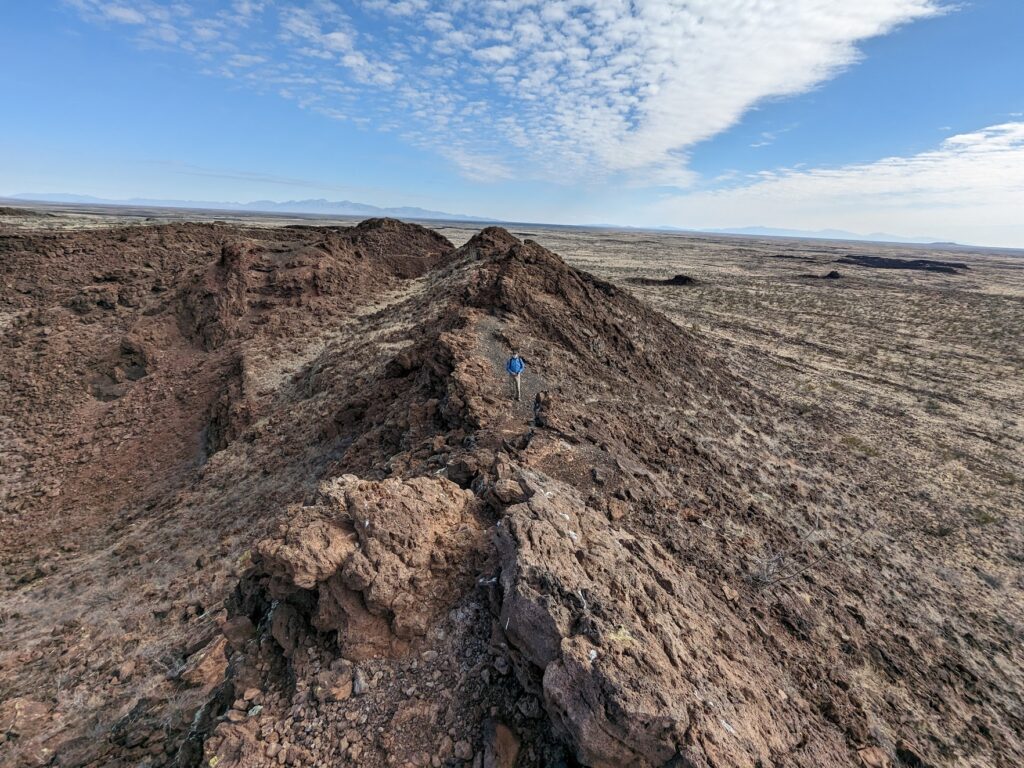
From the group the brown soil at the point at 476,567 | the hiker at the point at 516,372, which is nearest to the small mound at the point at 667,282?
the brown soil at the point at 476,567

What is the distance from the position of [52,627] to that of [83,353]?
41.6 feet

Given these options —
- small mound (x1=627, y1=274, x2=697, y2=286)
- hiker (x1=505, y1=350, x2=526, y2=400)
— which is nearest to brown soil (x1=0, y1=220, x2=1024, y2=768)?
hiker (x1=505, y1=350, x2=526, y2=400)

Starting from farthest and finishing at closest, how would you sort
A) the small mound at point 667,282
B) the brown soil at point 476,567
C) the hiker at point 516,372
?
1. the small mound at point 667,282
2. the hiker at point 516,372
3. the brown soil at point 476,567

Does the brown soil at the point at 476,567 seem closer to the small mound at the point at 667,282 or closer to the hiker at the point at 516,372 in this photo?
the hiker at the point at 516,372

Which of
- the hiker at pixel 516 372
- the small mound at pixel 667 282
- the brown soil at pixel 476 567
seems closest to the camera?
the brown soil at pixel 476 567

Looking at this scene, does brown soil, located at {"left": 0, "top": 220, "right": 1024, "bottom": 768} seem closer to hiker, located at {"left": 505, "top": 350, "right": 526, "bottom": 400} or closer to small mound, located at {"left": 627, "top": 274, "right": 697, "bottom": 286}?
hiker, located at {"left": 505, "top": 350, "right": 526, "bottom": 400}

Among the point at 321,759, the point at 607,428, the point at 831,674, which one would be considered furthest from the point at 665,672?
the point at 607,428

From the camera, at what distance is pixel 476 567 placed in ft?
14.5

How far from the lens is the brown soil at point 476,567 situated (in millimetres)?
3500

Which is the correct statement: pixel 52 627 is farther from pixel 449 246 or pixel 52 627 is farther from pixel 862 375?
pixel 449 246

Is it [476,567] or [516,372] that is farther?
[516,372]

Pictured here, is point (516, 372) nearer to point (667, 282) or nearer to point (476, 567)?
point (476, 567)

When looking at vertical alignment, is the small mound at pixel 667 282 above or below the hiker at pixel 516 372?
below

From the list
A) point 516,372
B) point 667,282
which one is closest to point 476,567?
point 516,372
